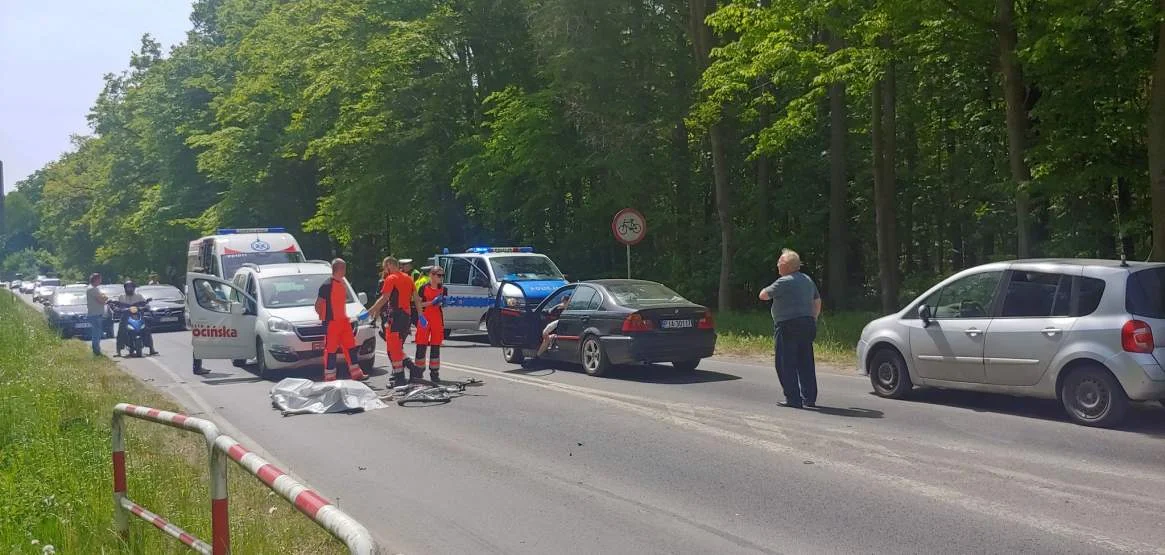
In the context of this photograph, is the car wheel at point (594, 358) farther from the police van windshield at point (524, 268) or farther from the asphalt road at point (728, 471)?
the police van windshield at point (524, 268)

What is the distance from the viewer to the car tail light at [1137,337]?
9406 mm

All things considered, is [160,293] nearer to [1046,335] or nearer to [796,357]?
[796,357]

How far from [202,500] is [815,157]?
2588cm

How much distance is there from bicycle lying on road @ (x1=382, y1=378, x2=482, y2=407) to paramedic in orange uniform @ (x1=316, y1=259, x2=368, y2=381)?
2.78ft

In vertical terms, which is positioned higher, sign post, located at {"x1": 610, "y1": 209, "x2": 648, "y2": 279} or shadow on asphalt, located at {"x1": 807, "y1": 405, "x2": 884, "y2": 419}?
sign post, located at {"x1": 610, "y1": 209, "x2": 648, "y2": 279}

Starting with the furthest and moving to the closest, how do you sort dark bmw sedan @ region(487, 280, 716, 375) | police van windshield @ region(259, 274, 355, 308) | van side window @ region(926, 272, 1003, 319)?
police van windshield @ region(259, 274, 355, 308), dark bmw sedan @ region(487, 280, 716, 375), van side window @ region(926, 272, 1003, 319)

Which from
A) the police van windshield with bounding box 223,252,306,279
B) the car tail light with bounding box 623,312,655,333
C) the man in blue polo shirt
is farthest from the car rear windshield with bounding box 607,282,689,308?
the police van windshield with bounding box 223,252,306,279

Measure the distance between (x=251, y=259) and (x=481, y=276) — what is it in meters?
8.41

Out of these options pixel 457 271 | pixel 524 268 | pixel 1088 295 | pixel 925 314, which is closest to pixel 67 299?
pixel 457 271

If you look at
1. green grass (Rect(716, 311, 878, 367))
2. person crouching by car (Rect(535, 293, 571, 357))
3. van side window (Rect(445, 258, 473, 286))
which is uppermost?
van side window (Rect(445, 258, 473, 286))

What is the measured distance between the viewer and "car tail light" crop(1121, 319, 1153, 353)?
9.41 meters

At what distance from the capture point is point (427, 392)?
13.6 meters

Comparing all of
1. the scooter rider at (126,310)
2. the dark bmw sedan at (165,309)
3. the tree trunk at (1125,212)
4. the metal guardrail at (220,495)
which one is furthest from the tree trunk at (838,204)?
the metal guardrail at (220,495)

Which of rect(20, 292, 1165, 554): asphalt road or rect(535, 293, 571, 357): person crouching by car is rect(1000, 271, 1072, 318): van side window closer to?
rect(20, 292, 1165, 554): asphalt road
